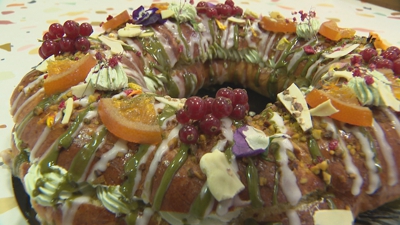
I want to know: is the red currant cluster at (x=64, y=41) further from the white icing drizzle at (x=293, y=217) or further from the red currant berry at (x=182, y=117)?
the white icing drizzle at (x=293, y=217)

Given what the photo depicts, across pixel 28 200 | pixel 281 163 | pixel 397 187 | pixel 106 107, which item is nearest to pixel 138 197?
pixel 106 107

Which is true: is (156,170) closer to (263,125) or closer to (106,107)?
(106,107)

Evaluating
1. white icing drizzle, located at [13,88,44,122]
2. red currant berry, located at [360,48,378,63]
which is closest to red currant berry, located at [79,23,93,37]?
white icing drizzle, located at [13,88,44,122]

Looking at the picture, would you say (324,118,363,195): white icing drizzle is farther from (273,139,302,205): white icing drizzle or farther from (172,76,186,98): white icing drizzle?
(172,76,186,98): white icing drizzle

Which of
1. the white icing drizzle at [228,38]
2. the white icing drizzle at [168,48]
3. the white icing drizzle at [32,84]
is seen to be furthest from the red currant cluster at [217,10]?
the white icing drizzle at [32,84]

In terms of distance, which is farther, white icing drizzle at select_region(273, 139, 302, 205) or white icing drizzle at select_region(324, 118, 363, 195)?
white icing drizzle at select_region(324, 118, 363, 195)

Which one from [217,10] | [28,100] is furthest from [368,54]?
[28,100]

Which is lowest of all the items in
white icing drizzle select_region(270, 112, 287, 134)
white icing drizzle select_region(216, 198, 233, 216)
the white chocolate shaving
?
white icing drizzle select_region(216, 198, 233, 216)
